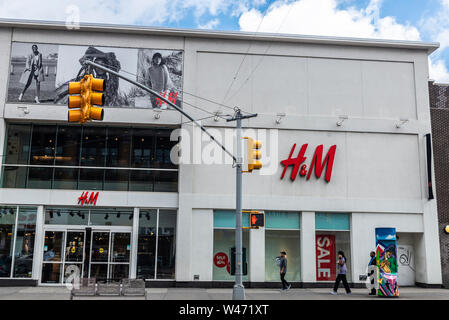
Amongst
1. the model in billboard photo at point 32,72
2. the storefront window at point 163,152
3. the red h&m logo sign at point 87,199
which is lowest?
the red h&m logo sign at point 87,199

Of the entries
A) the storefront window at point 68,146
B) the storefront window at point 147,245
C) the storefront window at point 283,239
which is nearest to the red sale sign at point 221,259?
the storefront window at point 283,239

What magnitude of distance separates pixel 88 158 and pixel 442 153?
19053 millimetres

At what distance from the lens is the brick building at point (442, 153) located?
76.4ft

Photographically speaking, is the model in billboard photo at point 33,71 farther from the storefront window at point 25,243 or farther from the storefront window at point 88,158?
the storefront window at point 25,243

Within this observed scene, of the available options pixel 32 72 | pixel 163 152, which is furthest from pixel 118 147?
pixel 32 72

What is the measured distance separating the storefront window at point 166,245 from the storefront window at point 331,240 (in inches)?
295

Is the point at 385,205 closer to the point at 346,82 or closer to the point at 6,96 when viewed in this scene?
the point at 346,82

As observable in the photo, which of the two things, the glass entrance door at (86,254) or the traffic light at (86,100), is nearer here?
the traffic light at (86,100)

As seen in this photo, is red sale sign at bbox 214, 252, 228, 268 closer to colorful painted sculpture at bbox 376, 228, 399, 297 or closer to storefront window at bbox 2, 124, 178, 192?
storefront window at bbox 2, 124, 178, 192

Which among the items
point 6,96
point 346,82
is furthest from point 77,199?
point 346,82

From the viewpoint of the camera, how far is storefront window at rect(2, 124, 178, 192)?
22.9 meters

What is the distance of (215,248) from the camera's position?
22734 millimetres

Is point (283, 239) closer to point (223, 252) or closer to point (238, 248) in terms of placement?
point (223, 252)

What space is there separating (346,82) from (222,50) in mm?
7004
